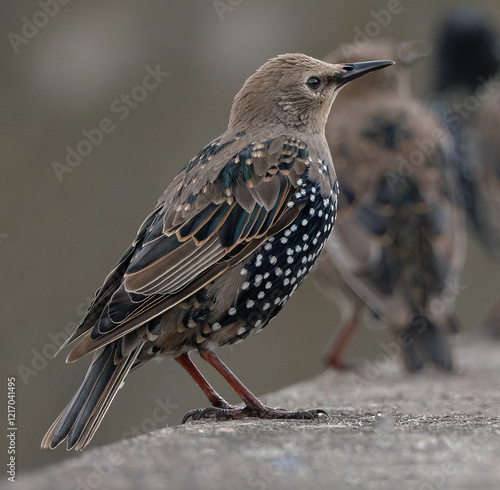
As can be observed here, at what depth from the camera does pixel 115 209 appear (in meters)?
8.20

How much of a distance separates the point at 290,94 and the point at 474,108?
5.31 meters

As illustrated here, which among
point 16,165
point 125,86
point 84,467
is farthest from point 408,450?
point 125,86

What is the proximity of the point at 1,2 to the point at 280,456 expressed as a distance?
6.44 meters

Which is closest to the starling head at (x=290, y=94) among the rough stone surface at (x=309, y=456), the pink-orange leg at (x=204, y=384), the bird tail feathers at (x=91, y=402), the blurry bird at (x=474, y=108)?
the pink-orange leg at (x=204, y=384)

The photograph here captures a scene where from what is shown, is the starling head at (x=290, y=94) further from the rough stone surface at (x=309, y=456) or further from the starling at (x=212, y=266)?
the rough stone surface at (x=309, y=456)

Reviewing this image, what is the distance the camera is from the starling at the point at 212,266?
3617mm

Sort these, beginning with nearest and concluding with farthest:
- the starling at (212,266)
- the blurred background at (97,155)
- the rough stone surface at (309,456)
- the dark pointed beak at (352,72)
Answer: the rough stone surface at (309,456), the starling at (212,266), the dark pointed beak at (352,72), the blurred background at (97,155)

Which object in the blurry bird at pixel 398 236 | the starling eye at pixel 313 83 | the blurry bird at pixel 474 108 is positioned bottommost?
the blurry bird at pixel 474 108

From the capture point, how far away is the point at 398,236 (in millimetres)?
6129

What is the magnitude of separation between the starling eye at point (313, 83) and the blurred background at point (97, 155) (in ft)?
11.4

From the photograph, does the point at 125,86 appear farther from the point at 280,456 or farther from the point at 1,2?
the point at 280,456

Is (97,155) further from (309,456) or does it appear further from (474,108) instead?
(309,456)

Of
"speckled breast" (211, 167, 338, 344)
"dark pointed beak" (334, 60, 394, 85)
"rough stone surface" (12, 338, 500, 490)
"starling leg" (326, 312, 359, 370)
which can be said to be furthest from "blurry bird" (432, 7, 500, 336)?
"rough stone surface" (12, 338, 500, 490)

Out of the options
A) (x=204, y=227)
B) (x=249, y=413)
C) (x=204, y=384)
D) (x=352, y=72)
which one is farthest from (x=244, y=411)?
(x=352, y=72)
